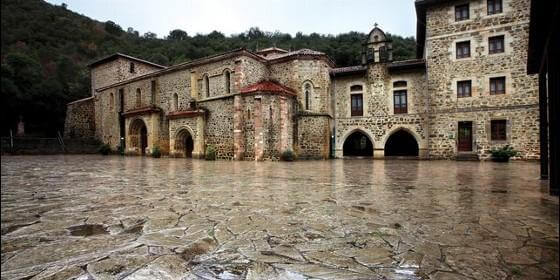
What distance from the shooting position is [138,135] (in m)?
25.6

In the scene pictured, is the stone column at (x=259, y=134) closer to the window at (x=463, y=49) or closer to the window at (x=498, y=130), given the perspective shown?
the window at (x=463, y=49)

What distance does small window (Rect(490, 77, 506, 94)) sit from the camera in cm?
1730

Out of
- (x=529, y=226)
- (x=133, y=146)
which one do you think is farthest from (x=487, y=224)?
(x=133, y=146)

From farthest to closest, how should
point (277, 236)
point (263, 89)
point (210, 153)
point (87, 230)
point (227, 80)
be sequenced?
1. point (227, 80)
2. point (210, 153)
3. point (263, 89)
4. point (87, 230)
5. point (277, 236)

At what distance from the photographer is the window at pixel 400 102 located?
20.4 meters

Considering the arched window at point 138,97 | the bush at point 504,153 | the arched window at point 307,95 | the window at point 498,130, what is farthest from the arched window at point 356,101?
the arched window at point 138,97

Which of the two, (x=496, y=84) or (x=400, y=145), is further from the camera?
(x=400, y=145)

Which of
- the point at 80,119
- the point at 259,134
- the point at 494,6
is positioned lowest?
the point at 259,134

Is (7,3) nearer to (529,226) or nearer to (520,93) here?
(529,226)

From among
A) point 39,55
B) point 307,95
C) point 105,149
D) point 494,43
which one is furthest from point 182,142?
point 494,43

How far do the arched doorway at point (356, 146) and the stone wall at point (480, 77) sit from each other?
231 inches

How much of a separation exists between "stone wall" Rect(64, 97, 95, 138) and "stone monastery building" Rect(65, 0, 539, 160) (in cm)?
894

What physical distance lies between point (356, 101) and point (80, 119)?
93.0ft

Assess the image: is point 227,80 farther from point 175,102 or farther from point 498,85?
point 498,85
